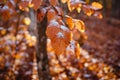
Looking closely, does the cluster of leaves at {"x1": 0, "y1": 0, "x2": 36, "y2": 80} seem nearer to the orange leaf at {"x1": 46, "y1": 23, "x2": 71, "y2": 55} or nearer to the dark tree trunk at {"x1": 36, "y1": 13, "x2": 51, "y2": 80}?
the dark tree trunk at {"x1": 36, "y1": 13, "x2": 51, "y2": 80}

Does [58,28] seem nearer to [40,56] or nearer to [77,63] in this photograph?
[40,56]

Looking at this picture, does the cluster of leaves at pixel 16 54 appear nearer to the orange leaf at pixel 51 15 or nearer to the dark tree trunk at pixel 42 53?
the dark tree trunk at pixel 42 53

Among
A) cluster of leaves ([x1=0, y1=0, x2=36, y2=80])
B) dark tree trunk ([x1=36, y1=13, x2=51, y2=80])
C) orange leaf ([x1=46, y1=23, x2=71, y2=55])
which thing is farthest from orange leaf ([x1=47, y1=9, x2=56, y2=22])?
cluster of leaves ([x1=0, y1=0, x2=36, y2=80])

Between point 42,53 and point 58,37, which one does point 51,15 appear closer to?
point 58,37

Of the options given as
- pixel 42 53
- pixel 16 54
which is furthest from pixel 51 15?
pixel 16 54

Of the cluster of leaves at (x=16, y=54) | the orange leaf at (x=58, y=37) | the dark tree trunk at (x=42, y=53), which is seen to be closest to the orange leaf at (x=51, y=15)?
the orange leaf at (x=58, y=37)

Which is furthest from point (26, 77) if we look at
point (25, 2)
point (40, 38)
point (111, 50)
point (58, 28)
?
point (111, 50)

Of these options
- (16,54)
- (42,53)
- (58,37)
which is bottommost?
(16,54)

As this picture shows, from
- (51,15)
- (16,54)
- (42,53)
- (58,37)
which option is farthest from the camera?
(16,54)

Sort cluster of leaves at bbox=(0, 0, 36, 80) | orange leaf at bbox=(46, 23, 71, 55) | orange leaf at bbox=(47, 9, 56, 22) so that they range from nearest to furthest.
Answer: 1. orange leaf at bbox=(46, 23, 71, 55)
2. orange leaf at bbox=(47, 9, 56, 22)
3. cluster of leaves at bbox=(0, 0, 36, 80)

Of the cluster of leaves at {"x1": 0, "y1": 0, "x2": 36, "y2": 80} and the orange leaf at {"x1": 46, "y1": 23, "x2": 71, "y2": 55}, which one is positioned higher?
the orange leaf at {"x1": 46, "y1": 23, "x2": 71, "y2": 55}

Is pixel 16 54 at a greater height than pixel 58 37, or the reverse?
pixel 58 37
